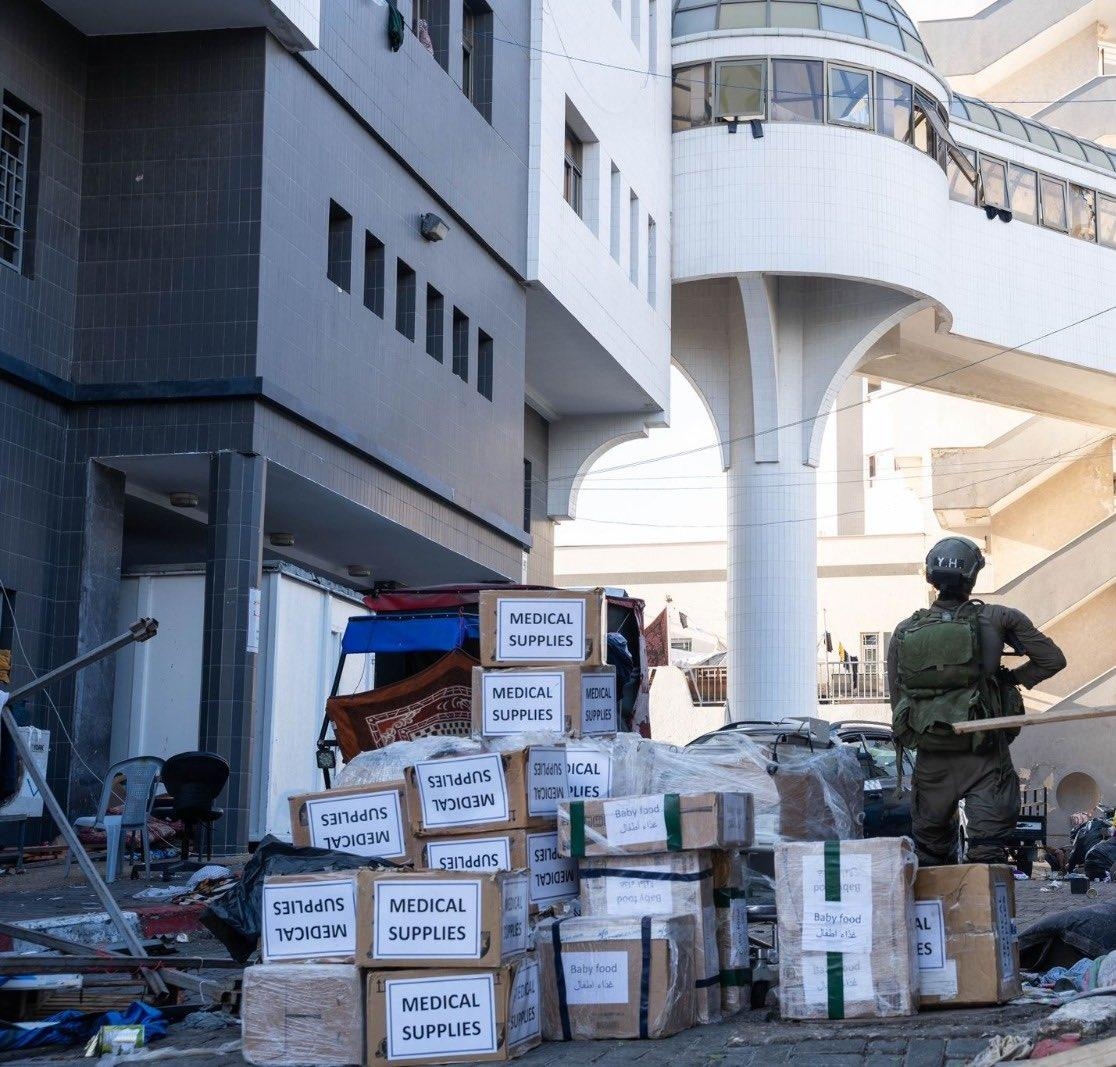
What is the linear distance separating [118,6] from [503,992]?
513 inches

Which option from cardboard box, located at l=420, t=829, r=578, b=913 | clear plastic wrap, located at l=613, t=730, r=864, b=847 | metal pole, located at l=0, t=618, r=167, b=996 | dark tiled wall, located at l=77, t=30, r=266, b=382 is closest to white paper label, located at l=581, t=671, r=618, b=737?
clear plastic wrap, located at l=613, t=730, r=864, b=847

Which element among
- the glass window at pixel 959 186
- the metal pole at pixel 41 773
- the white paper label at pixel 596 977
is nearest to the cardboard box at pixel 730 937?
the white paper label at pixel 596 977

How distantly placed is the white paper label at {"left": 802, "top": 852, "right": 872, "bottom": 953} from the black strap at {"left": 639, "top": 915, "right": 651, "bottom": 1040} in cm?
67

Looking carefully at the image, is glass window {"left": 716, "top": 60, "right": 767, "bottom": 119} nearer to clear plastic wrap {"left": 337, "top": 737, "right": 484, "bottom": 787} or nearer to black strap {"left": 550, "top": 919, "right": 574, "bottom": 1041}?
clear plastic wrap {"left": 337, "top": 737, "right": 484, "bottom": 787}

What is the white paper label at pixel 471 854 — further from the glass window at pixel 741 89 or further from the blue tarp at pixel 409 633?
the glass window at pixel 741 89

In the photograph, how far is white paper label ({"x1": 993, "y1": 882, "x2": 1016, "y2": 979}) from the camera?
24.8ft

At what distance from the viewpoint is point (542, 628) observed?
34.1 ft

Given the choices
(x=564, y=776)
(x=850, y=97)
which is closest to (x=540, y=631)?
(x=564, y=776)

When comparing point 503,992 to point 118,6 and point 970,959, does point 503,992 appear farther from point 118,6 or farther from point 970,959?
point 118,6

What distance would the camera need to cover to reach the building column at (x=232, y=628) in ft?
55.0

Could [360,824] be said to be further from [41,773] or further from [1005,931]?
[1005,931]

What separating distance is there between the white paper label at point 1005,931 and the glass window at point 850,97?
2799 cm

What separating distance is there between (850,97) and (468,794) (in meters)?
28.2

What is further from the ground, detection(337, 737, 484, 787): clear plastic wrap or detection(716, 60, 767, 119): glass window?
detection(716, 60, 767, 119): glass window
